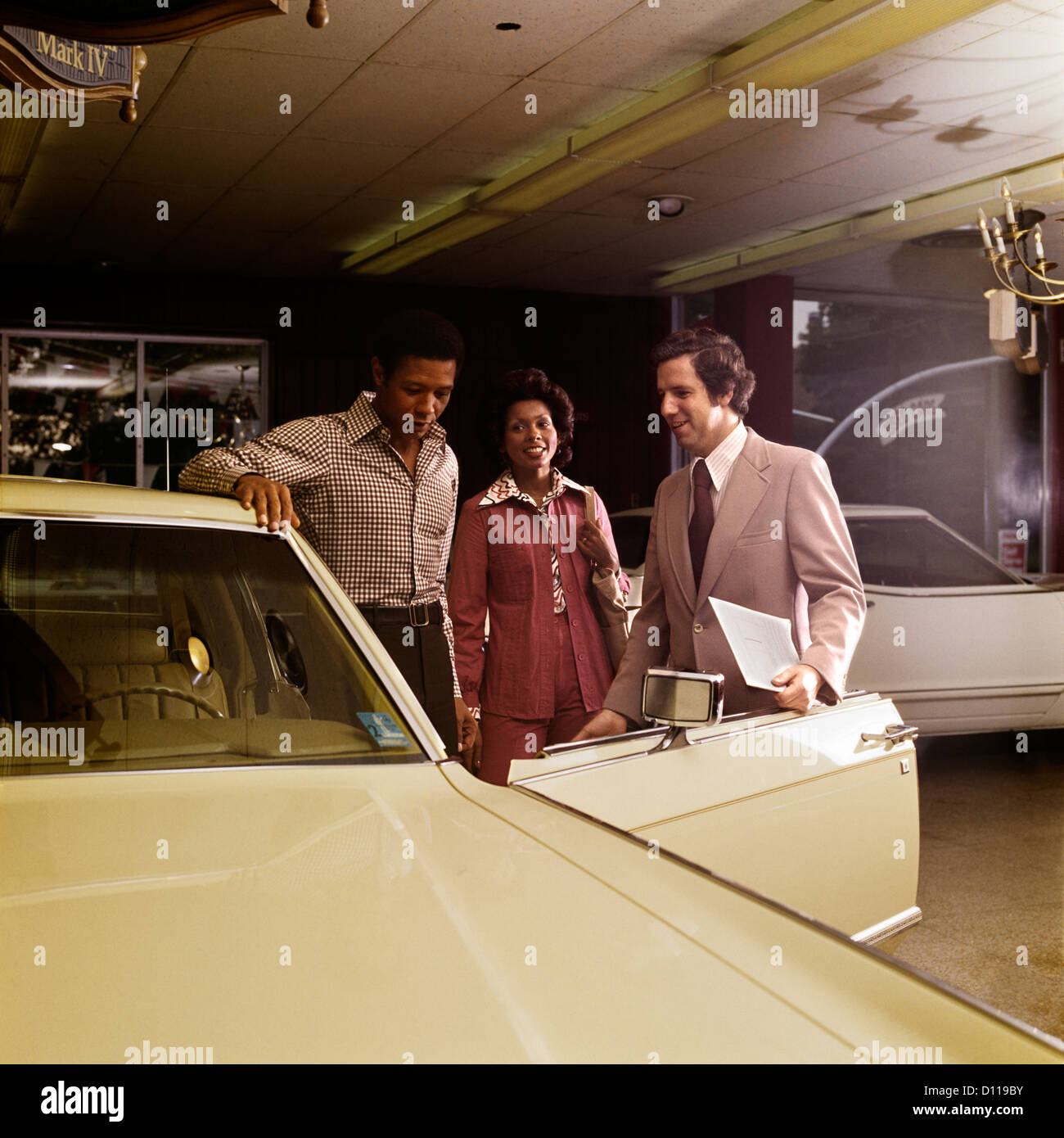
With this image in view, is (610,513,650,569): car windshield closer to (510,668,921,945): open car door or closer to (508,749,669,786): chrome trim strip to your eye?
(510,668,921,945): open car door

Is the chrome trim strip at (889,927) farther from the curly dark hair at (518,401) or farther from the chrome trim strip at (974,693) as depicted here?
the chrome trim strip at (974,693)

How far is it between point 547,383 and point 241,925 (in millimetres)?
2002

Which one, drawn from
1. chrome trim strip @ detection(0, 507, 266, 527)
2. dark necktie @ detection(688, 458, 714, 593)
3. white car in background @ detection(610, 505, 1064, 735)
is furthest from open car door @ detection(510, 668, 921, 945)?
white car in background @ detection(610, 505, 1064, 735)

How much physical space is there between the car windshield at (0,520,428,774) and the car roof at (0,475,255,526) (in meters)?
0.02

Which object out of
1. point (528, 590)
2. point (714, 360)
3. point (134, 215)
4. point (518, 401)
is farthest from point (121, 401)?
point (714, 360)

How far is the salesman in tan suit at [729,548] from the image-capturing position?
87.4 inches

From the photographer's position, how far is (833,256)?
867 centimetres

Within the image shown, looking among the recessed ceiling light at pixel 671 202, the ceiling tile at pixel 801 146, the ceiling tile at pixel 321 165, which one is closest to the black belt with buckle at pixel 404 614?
the ceiling tile at pixel 801 146

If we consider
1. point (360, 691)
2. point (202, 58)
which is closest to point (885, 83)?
point (202, 58)

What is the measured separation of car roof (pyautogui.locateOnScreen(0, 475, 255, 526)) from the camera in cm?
166

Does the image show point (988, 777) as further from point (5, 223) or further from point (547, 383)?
point (5, 223)

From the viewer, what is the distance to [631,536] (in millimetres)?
5738

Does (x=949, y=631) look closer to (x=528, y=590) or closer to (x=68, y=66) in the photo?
(x=528, y=590)

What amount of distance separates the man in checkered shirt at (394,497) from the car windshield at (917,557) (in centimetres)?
335
